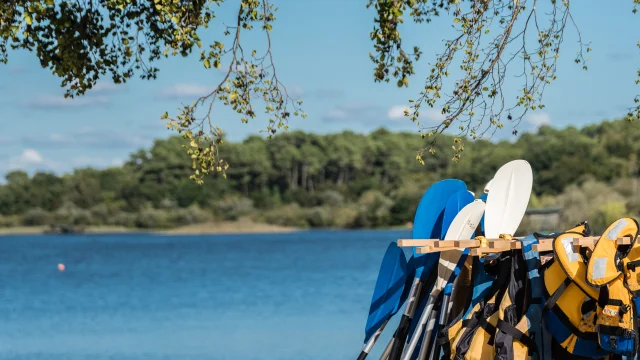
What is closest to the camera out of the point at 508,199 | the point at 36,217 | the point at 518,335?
the point at 518,335

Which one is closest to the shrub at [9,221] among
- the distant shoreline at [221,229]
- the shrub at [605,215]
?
the distant shoreline at [221,229]

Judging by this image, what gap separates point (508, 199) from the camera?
5.09 meters

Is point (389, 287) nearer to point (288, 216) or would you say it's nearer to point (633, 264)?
point (633, 264)

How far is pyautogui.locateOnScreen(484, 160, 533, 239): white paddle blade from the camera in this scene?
198 inches

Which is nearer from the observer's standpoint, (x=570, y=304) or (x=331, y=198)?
(x=570, y=304)

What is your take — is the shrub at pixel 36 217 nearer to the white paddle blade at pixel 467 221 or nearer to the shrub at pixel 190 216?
the shrub at pixel 190 216

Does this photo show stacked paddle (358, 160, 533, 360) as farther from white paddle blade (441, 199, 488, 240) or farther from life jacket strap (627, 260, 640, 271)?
life jacket strap (627, 260, 640, 271)

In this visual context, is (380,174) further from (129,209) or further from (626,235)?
(626,235)

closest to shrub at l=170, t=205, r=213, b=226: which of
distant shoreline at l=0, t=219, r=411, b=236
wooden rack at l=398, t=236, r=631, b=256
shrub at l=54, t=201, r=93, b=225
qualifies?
distant shoreline at l=0, t=219, r=411, b=236

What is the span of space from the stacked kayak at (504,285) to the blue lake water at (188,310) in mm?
8542

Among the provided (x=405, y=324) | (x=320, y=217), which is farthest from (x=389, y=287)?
(x=320, y=217)

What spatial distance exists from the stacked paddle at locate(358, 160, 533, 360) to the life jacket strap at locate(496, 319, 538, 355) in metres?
0.38

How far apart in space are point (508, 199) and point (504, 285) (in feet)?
2.07

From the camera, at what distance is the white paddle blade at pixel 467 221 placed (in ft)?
16.2
